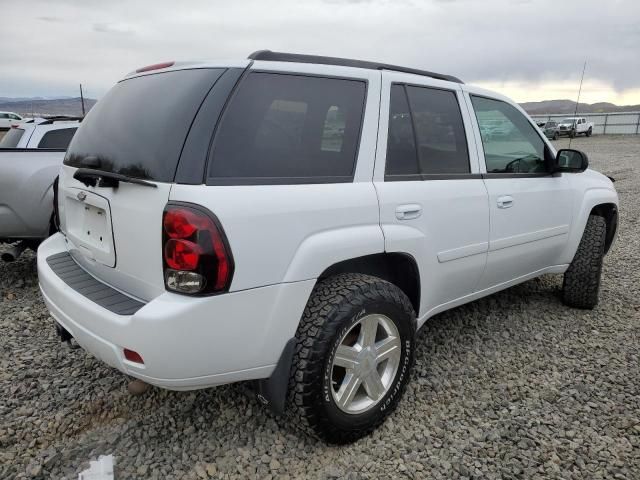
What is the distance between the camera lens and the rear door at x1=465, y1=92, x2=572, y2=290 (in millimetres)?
3084

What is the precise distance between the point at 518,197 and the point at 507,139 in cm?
43

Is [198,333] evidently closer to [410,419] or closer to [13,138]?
[410,419]

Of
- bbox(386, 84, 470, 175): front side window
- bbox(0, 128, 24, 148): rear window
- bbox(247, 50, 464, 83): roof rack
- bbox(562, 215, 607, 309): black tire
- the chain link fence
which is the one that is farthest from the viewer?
the chain link fence

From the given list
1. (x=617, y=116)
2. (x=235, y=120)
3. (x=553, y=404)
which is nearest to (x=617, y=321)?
(x=553, y=404)

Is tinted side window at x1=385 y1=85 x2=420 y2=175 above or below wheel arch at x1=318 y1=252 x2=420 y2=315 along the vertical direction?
above

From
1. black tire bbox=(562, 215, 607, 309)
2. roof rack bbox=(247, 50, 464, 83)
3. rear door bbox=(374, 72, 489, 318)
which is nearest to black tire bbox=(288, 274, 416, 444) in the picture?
rear door bbox=(374, 72, 489, 318)

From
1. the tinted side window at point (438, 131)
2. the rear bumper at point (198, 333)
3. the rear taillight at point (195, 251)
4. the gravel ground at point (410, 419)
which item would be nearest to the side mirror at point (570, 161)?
the tinted side window at point (438, 131)

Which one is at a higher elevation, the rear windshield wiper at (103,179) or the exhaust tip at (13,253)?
the rear windshield wiper at (103,179)

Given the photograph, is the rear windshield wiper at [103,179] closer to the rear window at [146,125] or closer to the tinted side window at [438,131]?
the rear window at [146,125]

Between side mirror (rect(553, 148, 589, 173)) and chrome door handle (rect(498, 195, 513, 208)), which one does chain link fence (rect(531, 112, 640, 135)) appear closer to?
side mirror (rect(553, 148, 589, 173))

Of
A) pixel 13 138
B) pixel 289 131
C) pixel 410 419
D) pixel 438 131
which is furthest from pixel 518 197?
pixel 13 138

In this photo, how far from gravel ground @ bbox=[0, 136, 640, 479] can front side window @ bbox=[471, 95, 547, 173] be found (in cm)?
125

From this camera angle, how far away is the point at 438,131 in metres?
2.81

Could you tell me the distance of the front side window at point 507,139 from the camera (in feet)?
10.2
